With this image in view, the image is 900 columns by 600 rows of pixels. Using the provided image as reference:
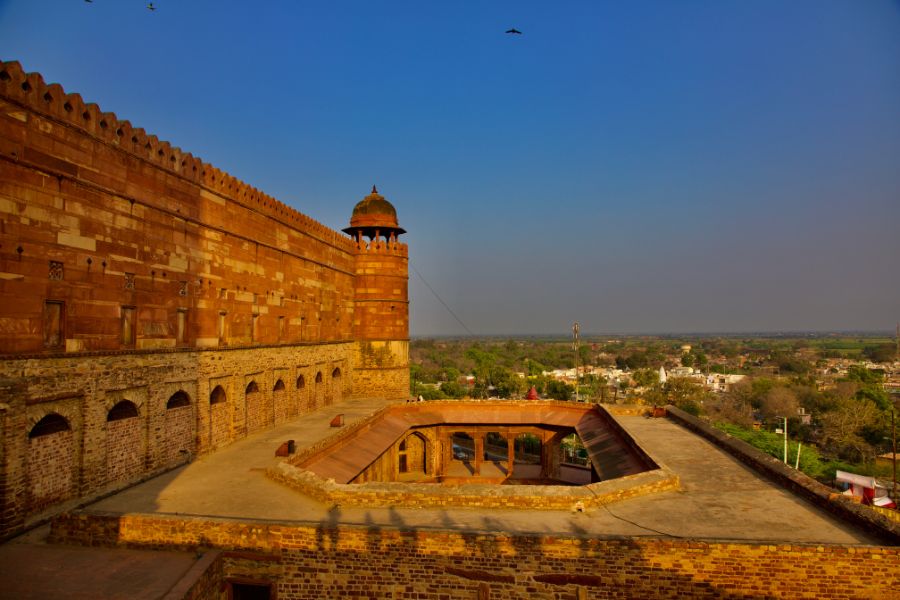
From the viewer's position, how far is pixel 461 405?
78.6ft

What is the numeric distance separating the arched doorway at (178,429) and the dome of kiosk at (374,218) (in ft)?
47.5

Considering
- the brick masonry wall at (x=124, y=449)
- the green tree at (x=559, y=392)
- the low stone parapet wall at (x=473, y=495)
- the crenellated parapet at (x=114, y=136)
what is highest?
the crenellated parapet at (x=114, y=136)

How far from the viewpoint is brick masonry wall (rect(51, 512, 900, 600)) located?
823 centimetres

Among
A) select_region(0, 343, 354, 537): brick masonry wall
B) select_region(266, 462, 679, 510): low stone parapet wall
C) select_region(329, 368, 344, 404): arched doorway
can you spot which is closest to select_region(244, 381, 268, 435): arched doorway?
select_region(0, 343, 354, 537): brick masonry wall

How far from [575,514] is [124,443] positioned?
9514 millimetres

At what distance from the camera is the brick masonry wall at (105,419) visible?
9438mm

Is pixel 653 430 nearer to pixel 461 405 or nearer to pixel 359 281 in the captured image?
pixel 461 405

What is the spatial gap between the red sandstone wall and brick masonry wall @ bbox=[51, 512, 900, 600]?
13.7ft

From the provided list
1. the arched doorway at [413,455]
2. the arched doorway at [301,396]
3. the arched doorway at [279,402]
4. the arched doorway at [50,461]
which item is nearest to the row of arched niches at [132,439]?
the arched doorway at [50,461]

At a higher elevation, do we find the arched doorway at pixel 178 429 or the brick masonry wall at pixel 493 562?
the arched doorway at pixel 178 429

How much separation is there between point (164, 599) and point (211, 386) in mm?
8448

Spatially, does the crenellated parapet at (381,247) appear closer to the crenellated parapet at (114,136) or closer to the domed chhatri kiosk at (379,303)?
the domed chhatri kiosk at (379,303)

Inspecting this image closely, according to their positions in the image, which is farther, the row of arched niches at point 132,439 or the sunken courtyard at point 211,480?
the row of arched niches at point 132,439

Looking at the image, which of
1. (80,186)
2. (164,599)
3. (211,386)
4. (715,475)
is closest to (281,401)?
(211,386)
